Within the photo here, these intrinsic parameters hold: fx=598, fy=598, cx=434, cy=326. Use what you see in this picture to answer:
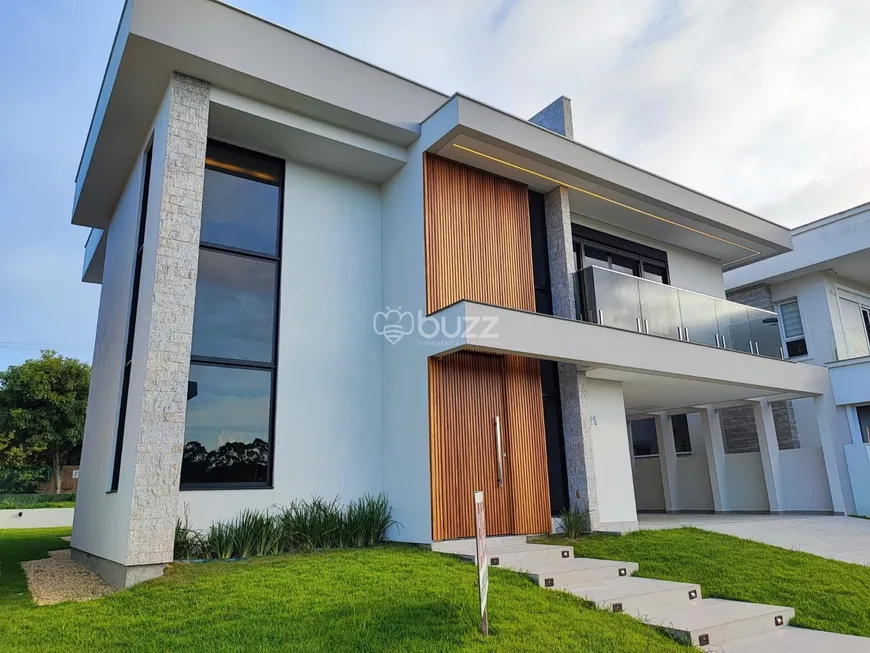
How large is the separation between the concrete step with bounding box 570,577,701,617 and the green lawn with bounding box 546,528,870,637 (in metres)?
0.48

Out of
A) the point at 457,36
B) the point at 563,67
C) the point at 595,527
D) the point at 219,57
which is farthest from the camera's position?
the point at 563,67

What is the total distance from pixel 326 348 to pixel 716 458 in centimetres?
992

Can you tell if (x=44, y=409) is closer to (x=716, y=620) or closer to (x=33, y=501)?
(x=33, y=501)

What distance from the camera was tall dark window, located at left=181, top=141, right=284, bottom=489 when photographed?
8.01 m

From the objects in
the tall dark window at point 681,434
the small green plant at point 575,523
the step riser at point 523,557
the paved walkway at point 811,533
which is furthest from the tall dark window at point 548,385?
the tall dark window at point 681,434

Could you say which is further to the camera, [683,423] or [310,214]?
[683,423]

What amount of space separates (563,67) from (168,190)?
8187 mm

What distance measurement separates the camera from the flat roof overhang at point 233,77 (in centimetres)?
761

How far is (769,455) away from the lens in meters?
13.2

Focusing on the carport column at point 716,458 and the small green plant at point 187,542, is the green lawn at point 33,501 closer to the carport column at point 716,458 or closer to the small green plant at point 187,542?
the small green plant at point 187,542

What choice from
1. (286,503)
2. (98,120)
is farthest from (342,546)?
(98,120)

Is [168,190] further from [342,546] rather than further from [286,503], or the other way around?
[342,546]

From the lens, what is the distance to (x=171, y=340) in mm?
7215

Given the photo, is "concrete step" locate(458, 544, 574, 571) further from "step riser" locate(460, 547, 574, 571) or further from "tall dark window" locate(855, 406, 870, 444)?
"tall dark window" locate(855, 406, 870, 444)
